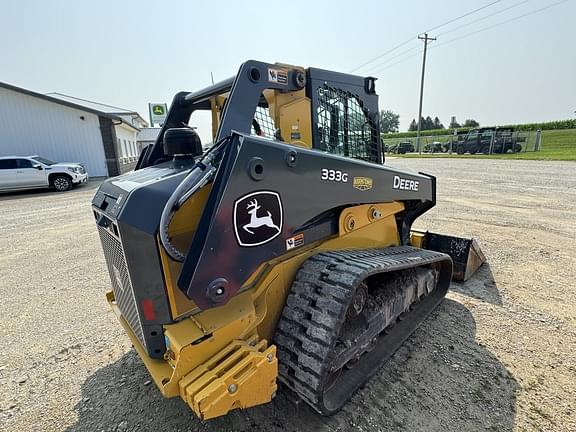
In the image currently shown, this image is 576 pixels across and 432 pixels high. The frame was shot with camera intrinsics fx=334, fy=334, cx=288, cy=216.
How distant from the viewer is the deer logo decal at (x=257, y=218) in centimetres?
170

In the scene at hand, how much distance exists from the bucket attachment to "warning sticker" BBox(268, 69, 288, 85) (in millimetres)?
2670

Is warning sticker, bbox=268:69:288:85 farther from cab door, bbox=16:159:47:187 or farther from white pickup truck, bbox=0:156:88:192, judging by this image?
cab door, bbox=16:159:47:187

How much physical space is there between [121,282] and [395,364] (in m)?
2.08

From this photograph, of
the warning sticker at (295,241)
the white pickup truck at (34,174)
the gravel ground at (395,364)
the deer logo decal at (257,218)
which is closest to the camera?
the deer logo decal at (257,218)

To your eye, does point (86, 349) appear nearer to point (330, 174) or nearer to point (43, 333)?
point (43, 333)

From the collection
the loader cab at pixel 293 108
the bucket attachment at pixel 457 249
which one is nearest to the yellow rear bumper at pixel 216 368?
the loader cab at pixel 293 108

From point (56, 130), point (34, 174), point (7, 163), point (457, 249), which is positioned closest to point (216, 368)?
point (457, 249)

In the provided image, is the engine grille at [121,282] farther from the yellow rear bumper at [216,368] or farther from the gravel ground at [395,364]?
the gravel ground at [395,364]

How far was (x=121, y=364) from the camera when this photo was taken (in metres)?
2.71

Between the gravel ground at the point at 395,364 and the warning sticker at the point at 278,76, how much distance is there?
2.17 m

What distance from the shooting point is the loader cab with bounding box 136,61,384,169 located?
6.89ft

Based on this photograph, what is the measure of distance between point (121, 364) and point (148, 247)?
5.25 feet

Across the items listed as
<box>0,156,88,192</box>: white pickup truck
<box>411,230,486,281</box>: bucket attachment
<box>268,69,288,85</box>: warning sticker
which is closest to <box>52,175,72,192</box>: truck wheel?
<box>0,156,88,192</box>: white pickup truck

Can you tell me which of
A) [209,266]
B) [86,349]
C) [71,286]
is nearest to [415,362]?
[209,266]
